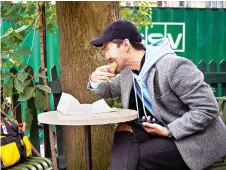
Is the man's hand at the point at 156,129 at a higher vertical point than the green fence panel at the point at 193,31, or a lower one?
lower

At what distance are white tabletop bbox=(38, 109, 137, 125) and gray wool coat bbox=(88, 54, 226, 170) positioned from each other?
21cm

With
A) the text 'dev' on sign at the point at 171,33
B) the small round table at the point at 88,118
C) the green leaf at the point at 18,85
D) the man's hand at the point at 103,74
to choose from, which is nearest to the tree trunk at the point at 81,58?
the green leaf at the point at 18,85

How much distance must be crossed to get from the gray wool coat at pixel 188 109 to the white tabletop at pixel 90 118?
21 centimetres

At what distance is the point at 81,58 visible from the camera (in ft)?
13.2

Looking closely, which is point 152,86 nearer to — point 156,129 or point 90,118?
point 156,129

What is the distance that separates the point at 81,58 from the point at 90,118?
1277mm

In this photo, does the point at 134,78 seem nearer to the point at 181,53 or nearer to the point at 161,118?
the point at 161,118

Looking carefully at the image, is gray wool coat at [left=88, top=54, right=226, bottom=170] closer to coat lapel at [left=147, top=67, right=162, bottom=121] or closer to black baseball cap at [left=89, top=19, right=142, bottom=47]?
coat lapel at [left=147, top=67, right=162, bottom=121]

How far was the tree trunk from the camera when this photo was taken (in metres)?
3.98

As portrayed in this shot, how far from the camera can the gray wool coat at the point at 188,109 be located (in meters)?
2.80

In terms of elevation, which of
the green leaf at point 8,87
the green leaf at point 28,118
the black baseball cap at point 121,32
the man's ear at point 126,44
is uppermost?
the black baseball cap at point 121,32

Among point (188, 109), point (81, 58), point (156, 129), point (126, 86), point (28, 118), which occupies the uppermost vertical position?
point (81, 58)

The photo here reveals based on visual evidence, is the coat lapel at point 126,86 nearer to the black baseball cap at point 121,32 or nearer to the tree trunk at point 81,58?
the black baseball cap at point 121,32

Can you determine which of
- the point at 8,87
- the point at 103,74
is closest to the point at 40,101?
the point at 8,87
